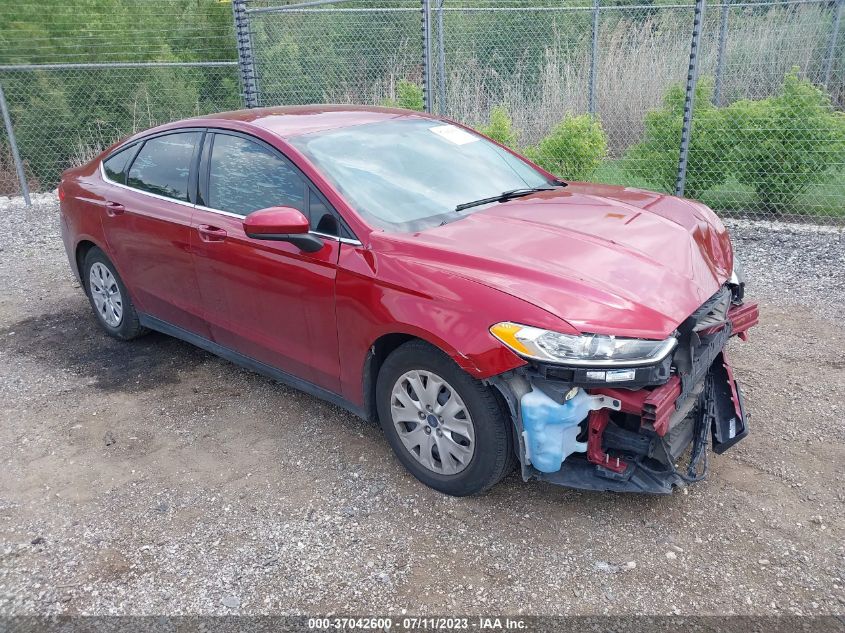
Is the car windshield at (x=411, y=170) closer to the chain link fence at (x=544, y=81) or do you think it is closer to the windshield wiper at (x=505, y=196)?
the windshield wiper at (x=505, y=196)

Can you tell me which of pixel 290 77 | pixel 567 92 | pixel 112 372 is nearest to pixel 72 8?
pixel 290 77

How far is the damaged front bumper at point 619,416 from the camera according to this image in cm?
270

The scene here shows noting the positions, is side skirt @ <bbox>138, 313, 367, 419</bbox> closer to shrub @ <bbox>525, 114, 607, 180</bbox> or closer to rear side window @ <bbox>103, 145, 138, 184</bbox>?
rear side window @ <bbox>103, 145, 138, 184</bbox>

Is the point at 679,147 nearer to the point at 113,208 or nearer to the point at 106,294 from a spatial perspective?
the point at 113,208

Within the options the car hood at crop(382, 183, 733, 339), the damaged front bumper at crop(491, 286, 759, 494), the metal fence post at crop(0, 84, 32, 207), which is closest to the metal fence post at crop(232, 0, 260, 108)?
the metal fence post at crop(0, 84, 32, 207)

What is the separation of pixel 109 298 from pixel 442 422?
3263 mm

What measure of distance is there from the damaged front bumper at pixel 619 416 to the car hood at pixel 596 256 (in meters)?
0.16

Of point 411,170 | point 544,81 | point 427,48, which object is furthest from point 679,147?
point 411,170

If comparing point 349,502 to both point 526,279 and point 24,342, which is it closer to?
point 526,279

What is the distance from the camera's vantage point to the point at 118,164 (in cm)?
491

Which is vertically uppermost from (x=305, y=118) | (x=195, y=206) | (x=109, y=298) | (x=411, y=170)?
(x=305, y=118)

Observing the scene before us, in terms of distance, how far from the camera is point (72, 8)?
479 inches

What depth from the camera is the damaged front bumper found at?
2699 mm

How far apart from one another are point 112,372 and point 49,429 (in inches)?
31.1
